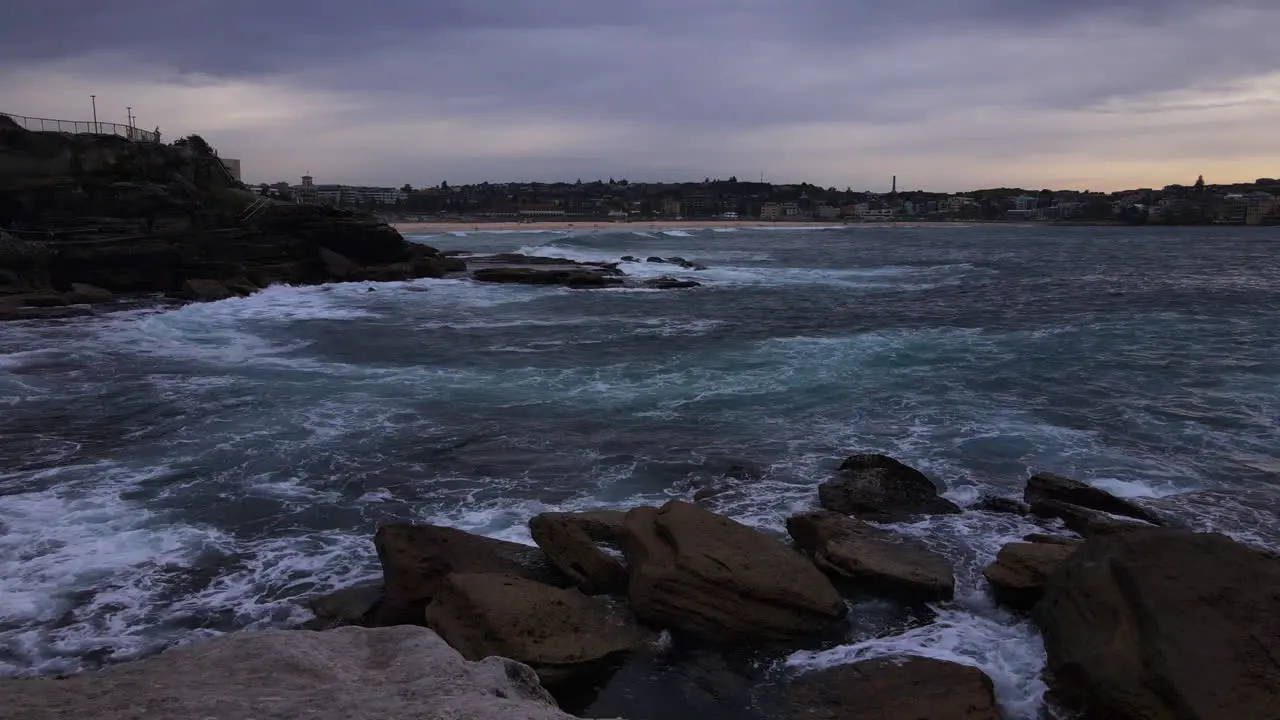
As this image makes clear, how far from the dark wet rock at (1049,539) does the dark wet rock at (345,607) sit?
6170mm

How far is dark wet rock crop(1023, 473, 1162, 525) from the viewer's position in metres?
9.11

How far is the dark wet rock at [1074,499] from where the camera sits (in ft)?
29.9

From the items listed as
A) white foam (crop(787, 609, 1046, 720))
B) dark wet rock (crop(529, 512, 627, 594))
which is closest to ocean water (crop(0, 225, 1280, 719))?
white foam (crop(787, 609, 1046, 720))

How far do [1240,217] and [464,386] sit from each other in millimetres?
160186

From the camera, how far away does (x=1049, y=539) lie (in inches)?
315

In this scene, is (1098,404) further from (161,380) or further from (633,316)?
(161,380)

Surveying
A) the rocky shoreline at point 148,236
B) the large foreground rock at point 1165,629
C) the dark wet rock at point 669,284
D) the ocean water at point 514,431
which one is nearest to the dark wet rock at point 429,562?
the ocean water at point 514,431

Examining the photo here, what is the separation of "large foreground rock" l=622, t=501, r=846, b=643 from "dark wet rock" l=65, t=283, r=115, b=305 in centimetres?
2489

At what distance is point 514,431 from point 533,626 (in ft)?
21.3

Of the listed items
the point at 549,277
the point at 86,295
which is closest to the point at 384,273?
the point at 549,277

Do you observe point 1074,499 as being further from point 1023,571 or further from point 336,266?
point 336,266

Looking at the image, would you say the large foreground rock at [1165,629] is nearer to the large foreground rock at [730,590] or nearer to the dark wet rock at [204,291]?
the large foreground rock at [730,590]

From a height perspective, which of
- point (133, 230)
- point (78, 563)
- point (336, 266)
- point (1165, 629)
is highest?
point (133, 230)

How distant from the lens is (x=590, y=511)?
29.1ft
